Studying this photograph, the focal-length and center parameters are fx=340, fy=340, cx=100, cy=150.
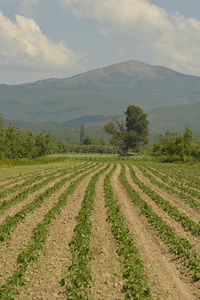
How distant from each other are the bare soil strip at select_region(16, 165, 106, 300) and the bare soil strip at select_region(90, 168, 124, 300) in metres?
1.04

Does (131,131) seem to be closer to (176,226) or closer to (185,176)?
(185,176)

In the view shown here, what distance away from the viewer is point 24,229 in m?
16.4

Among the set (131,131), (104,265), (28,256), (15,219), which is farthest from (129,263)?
(131,131)

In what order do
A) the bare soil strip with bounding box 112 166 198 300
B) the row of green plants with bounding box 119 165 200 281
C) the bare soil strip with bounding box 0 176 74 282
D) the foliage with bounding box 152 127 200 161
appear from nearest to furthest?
1. the bare soil strip with bounding box 112 166 198 300
2. the bare soil strip with bounding box 0 176 74 282
3. the row of green plants with bounding box 119 165 200 281
4. the foliage with bounding box 152 127 200 161

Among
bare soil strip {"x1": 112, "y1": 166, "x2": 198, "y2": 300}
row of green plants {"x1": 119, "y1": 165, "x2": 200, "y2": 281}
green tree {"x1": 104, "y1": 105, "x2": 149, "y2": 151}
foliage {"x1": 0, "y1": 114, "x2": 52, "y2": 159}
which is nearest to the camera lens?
bare soil strip {"x1": 112, "y1": 166, "x2": 198, "y2": 300}

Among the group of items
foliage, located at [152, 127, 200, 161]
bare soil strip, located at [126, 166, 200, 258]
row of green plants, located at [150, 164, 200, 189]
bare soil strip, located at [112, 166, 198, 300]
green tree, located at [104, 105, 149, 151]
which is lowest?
bare soil strip, located at [112, 166, 198, 300]

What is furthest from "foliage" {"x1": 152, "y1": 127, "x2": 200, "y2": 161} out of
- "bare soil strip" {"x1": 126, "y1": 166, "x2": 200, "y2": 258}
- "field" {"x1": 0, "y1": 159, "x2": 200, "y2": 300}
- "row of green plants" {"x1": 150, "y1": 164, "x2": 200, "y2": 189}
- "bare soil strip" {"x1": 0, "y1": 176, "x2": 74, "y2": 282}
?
"bare soil strip" {"x1": 0, "y1": 176, "x2": 74, "y2": 282}

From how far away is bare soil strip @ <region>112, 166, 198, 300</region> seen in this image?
10484 millimetres

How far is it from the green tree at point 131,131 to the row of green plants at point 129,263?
98.4 metres

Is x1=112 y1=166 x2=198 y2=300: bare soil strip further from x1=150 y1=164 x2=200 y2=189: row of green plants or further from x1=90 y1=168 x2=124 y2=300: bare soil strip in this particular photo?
x1=150 y1=164 x2=200 y2=189: row of green plants

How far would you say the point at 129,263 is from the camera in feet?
39.8

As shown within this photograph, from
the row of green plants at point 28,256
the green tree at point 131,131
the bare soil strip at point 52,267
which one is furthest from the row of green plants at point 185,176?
the green tree at point 131,131

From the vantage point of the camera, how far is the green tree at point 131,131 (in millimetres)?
116688

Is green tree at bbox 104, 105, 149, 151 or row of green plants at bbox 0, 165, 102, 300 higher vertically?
green tree at bbox 104, 105, 149, 151
